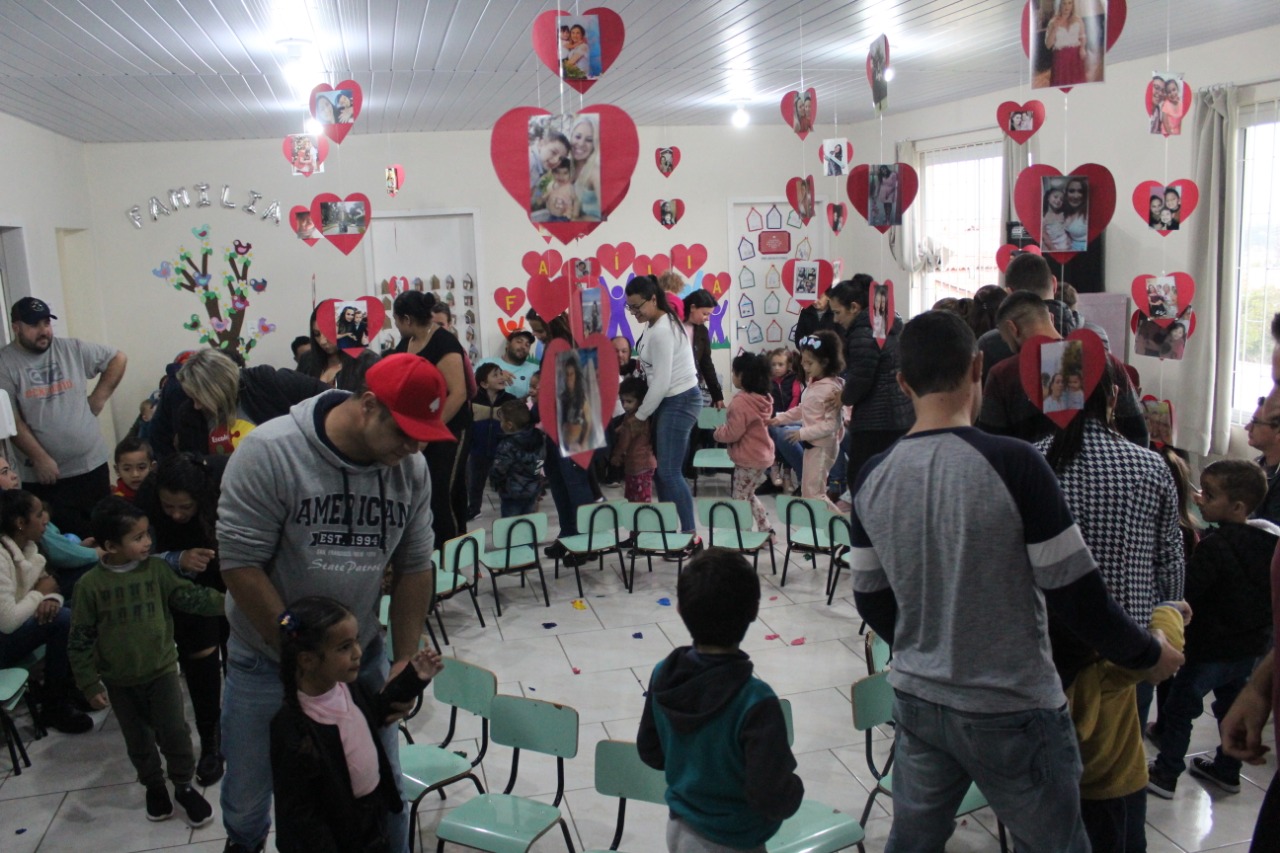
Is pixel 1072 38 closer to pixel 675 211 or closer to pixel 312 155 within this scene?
pixel 312 155

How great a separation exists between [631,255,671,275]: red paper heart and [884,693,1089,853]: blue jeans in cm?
810

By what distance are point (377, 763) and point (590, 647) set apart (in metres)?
2.46

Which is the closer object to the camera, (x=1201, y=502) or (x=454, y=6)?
(x=1201, y=502)

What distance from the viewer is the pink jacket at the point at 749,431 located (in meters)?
5.72

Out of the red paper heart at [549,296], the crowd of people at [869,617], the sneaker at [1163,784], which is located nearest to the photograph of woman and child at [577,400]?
the crowd of people at [869,617]

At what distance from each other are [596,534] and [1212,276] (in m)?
4.49

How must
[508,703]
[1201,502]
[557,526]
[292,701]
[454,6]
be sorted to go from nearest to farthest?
1. [292,701]
2. [508,703]
3. [1201,502]
4. [454,6]
5. [557,526]

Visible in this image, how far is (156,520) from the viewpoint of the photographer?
10.6ft

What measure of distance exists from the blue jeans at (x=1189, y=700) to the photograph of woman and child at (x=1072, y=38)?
1.95m

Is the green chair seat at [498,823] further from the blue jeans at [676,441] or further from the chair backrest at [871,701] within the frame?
the blue jeans at [676,441]

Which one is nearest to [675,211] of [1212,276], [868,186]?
[868,186]

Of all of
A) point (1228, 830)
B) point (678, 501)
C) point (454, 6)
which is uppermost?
point (454, 6)

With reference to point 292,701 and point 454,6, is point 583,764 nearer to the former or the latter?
point 292,701

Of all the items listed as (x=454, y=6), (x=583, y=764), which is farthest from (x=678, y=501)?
(x=454, y=6)
